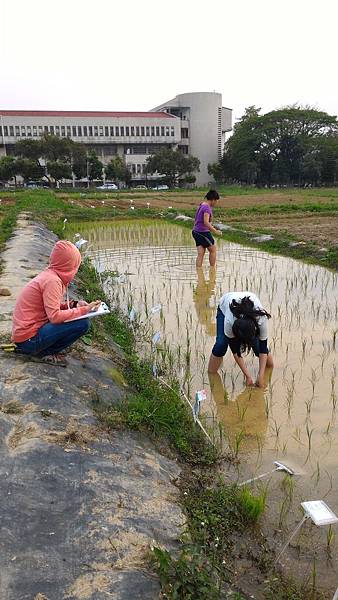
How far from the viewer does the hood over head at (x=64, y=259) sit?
3.34 meters

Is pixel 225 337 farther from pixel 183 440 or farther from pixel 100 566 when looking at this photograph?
pixel 100 566

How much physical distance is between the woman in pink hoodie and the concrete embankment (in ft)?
0.57

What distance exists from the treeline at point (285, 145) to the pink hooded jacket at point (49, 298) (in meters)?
51.7

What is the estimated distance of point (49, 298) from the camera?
3361 millimetres

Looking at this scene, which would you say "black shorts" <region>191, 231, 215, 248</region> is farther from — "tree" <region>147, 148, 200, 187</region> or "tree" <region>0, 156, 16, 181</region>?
"tree" <region>147, 148, 200, 187</region>

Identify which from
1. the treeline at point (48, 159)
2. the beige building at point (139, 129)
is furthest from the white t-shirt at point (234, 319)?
the beige building at point (139, 129)

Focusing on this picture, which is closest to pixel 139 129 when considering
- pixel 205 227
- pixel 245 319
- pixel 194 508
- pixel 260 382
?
pixel 205 227

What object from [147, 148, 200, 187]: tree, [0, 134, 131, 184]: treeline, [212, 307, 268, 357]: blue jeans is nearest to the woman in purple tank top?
[212, 307, 268, 357]: blue jeans

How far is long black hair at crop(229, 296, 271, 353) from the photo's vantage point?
3.62 metres

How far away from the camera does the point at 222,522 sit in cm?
241

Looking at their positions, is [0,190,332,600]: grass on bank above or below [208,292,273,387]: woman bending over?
below

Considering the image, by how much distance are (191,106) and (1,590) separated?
228ft

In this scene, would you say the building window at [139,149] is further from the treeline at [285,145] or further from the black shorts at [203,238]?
the black shorts at [203,238]

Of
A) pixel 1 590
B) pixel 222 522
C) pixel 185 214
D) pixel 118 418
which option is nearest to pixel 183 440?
pixel 118 418
